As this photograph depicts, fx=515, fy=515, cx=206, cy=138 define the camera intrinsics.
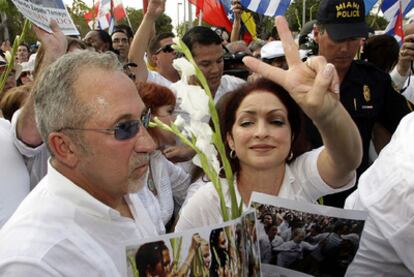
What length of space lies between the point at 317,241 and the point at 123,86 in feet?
2.28

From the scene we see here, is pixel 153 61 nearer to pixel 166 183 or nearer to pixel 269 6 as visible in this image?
pixel 269 6

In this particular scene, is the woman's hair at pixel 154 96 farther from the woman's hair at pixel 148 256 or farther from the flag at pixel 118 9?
the flag at pixel 118 9

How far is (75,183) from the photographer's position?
1504mm

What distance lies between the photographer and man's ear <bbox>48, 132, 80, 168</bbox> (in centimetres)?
145

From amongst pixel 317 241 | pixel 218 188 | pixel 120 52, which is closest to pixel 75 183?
pixel 218 188

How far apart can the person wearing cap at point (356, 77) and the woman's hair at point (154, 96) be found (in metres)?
1.03

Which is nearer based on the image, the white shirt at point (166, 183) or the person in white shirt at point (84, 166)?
the person in white shirt at point (84, 166)

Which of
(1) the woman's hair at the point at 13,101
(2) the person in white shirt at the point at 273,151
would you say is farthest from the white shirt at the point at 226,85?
(2) the person in white shirt at the point at 273,151

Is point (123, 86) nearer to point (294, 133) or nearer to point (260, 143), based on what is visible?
point (260, 143)

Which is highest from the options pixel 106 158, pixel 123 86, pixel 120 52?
pixel 123 86

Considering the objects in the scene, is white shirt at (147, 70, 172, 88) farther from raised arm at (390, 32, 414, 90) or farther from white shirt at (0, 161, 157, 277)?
white shirt at (0, 161, 157, 277)

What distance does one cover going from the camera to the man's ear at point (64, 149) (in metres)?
1.45

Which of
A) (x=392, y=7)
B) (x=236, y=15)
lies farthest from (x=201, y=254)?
(x=392, y=7)

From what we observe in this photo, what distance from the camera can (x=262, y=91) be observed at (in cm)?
203
